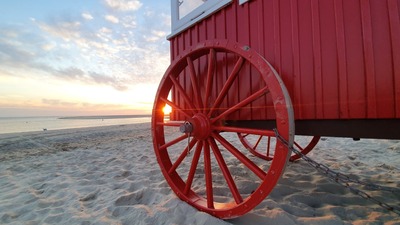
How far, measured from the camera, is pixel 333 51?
79.8 inches

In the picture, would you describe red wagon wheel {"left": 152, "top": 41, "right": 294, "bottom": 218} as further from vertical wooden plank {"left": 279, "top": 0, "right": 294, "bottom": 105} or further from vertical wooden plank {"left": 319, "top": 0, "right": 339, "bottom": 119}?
vertical wooden plank {"left": 319, "top": 0, "right": 339, "bottom": 119}

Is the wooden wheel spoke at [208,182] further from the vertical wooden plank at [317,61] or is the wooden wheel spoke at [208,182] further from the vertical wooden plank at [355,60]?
the vertical wooden plank at [355,60]

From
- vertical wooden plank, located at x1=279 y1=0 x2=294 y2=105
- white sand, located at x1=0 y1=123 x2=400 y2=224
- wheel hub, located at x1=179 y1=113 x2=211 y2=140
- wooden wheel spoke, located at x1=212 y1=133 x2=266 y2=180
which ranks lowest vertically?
white sand, located at x1=0 y1=123 x2=400 y2=224

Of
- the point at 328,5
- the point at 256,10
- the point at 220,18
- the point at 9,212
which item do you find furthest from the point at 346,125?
the point at 9,212

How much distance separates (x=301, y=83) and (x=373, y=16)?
756mm

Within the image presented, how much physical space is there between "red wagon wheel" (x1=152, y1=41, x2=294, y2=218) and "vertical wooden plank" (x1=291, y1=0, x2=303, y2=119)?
0.23 metres

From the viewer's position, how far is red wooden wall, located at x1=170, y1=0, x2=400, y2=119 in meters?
1.76

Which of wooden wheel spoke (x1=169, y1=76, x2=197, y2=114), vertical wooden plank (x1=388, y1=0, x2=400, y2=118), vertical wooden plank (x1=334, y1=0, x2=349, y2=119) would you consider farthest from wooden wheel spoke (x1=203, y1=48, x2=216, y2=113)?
vertical wooden plank (x1=388, y1=0, x2=400, y2=118)

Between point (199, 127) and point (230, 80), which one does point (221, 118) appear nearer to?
point (199, 127)

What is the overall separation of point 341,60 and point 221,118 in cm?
135

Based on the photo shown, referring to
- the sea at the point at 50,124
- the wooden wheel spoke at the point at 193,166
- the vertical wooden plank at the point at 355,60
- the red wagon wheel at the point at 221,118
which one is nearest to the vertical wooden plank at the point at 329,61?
the vertical wooden plank at the point at 355,60

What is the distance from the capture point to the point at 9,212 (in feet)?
9.78

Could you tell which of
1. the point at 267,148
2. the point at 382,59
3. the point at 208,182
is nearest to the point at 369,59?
the point at 382,59

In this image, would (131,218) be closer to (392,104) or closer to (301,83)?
(301,83)
